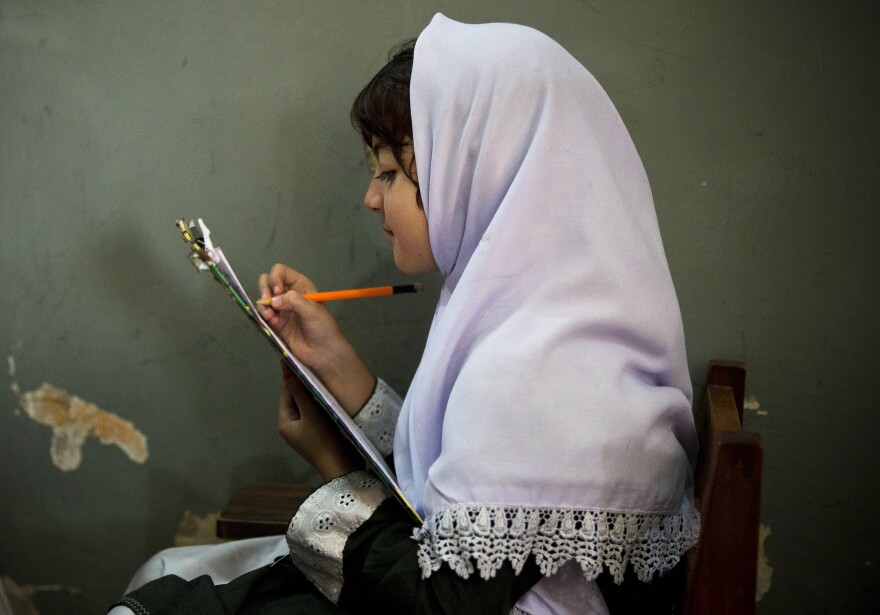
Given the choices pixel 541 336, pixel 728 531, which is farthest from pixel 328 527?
pixel 728 531

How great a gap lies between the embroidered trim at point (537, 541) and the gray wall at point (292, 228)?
552 mm

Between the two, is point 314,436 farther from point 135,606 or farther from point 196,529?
point 196,529

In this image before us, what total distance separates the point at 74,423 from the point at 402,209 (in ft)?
2.97

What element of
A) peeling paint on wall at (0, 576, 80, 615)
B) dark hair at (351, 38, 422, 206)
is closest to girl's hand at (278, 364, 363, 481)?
dark hair at (351, 38, 422, 206)

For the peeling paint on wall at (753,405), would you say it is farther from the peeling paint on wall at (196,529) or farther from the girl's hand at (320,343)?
the peeling paint on wall at (196,529)

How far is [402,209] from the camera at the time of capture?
43.4 inches

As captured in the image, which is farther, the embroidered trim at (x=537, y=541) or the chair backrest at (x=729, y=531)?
the embroidered trim at (x=537, y=541)

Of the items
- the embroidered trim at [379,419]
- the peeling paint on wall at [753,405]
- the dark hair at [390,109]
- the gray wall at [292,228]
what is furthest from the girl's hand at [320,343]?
the peeling paint on wall at [753,405]

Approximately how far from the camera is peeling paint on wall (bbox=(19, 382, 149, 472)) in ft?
5.27

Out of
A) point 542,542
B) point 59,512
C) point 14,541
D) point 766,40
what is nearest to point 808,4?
point 766,40

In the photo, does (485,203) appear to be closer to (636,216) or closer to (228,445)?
(636,216)

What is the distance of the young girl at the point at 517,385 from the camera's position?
0.87 meters

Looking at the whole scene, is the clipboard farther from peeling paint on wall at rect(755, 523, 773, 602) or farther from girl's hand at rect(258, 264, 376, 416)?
peeling paint on wall at rect(755, 523, 773, 602)

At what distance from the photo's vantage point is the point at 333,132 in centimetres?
145
